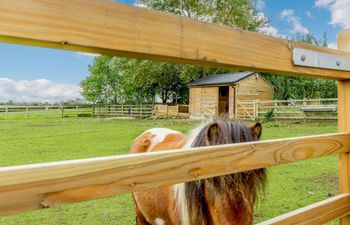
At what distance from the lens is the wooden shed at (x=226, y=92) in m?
21.4

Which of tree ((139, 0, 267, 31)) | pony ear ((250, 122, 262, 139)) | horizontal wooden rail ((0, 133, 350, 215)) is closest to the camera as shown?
horizontal wooden rail ((0, 133, 350, 215))

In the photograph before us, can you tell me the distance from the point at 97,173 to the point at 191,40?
54cm

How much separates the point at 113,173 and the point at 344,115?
1583 mm

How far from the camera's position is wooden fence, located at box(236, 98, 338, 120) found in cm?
1433

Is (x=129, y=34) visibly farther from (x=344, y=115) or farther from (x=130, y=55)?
(x=344, y=115)

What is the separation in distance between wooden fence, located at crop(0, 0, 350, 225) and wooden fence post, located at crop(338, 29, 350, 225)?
0.54 meters

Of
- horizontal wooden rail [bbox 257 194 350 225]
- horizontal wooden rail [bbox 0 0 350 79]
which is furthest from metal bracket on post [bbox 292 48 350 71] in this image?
horizontal wooden rail [bbox 257 194 350 225]

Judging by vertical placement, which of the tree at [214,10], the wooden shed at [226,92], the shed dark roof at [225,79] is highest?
the tree at [214,10]

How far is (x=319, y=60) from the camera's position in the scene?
1.64m

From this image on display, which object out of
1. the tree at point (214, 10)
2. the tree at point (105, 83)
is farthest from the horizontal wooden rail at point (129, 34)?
the tree at point (105, 83)

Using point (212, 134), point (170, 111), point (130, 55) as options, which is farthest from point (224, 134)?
point (170, 111)

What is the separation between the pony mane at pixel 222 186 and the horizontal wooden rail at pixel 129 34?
0.90ft

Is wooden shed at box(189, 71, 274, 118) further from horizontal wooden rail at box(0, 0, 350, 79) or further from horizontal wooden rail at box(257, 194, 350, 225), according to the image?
horizontal wooden rail at box(0, 0, 350, 79)

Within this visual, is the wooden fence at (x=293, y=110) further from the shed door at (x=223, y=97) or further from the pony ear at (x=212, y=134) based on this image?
the pony ear at (x=212, y=134)
